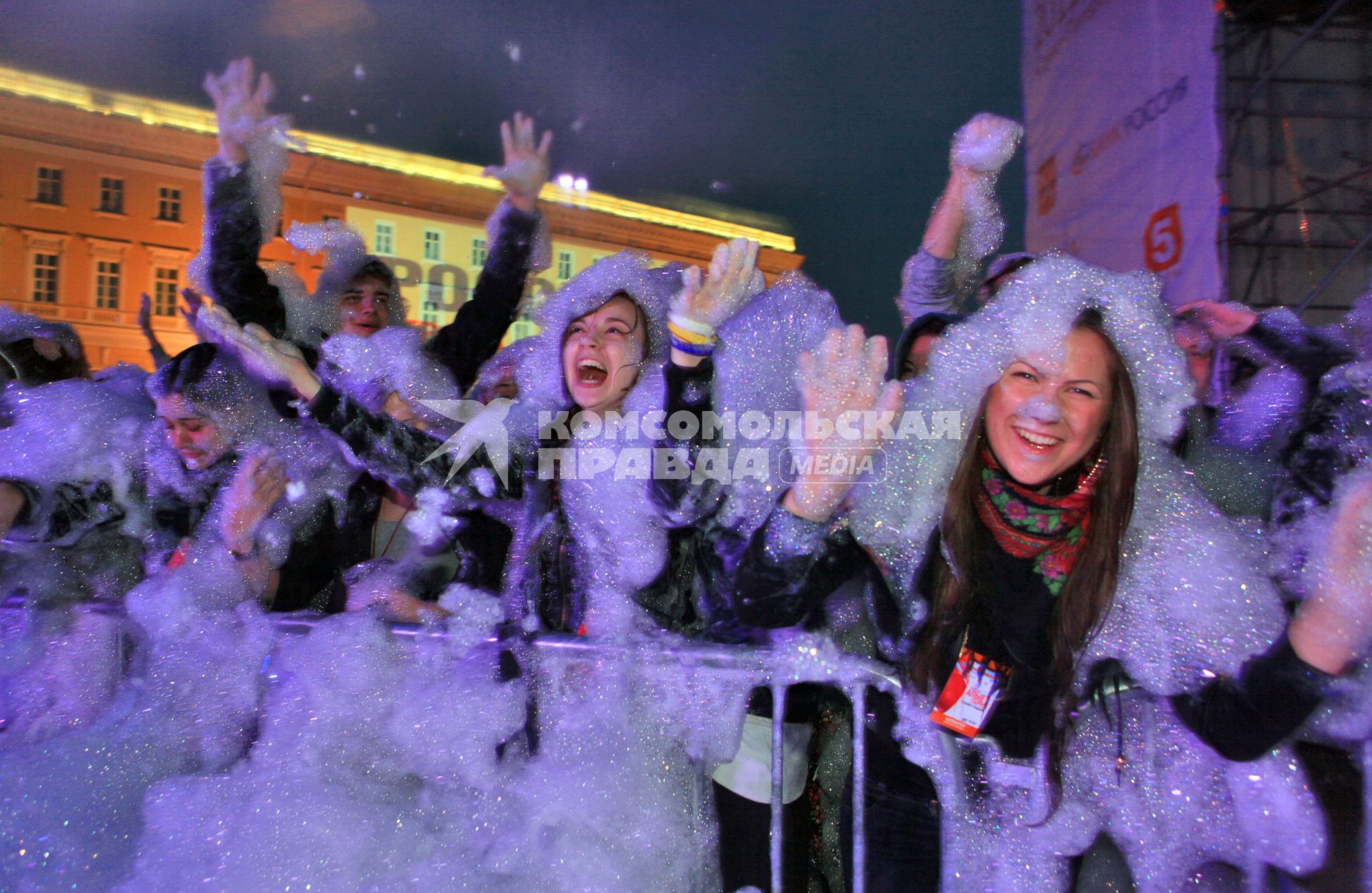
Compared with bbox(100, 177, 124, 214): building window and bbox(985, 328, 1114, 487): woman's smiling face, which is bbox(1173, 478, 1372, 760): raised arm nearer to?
bbox(985, 328, 1114, 487): woman's smiling face

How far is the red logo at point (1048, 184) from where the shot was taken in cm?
686

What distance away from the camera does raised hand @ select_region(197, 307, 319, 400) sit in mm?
2135

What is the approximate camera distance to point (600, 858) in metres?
1.64

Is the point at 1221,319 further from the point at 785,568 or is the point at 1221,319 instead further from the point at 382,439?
the point at 382,439

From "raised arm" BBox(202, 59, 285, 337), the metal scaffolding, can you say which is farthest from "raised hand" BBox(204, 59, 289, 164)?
the metal scaffolding

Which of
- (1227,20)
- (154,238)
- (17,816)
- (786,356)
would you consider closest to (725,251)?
(786,356)

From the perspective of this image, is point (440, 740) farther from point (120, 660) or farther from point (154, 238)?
point (154, 238)

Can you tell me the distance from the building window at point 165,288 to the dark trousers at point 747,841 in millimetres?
20694

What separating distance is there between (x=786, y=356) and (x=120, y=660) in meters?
1.82

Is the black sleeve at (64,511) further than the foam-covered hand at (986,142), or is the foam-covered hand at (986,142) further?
the black sleeve at (64,511)

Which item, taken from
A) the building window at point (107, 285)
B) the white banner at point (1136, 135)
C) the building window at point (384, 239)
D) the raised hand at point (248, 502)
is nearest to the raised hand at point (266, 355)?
the raised hand at point (248, 502)

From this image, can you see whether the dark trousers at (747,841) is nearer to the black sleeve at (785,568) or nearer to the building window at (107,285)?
the black sleeve at (785,568)

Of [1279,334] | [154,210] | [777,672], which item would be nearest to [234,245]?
[777,672]

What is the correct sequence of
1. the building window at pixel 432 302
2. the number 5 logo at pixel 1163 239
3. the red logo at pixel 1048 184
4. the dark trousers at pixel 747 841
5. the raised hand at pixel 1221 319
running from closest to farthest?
the dark trousers at pixel 747 841, the raised hand at pixel 1221 319, the number 5 logo at pixel 1163 239, the red logo at pixel 1048 184, the building window at pixel 432 302
